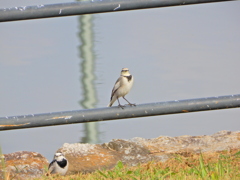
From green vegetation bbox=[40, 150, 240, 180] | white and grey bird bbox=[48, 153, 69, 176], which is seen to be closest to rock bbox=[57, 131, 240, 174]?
white and grey bird bbox=[48, 153, 69, 176]

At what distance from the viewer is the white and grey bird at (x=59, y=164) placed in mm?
3094

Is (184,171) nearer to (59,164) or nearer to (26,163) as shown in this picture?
(59,164)

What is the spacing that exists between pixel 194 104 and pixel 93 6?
2.50 feet

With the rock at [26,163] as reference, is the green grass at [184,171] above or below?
below

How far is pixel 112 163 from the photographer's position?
3357 mm

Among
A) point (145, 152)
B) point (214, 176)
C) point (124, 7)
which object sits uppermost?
point (124, 7)

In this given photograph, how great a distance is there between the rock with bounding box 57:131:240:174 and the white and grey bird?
14 centimetres

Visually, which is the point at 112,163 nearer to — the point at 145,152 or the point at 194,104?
the point at 145,152

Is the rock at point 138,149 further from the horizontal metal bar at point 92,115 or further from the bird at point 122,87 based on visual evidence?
the horizontal metal bar at point 92,115

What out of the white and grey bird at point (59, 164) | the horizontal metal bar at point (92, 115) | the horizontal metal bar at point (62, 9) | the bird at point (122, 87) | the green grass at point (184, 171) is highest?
the horizontal metal bar at point (62, 9)

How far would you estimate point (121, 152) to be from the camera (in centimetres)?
349

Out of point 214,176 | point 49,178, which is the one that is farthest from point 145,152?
A: point 214,176

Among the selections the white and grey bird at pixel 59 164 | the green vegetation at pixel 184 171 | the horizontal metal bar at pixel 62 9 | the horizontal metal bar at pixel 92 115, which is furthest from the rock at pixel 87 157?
the horizontal metal bar at pixel 62 9

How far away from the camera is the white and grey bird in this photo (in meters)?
3.09
